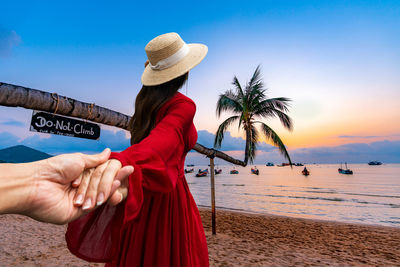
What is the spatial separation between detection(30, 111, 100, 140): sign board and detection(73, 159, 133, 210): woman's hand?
1764 millimetres

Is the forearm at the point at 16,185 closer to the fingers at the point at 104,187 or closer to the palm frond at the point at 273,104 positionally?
the fingers at the point at 104,187

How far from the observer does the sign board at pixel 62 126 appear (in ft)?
6.05

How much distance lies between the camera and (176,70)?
116 cm

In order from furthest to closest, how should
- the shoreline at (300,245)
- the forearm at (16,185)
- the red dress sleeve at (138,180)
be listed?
the shoreline at (300,245)
the red dress sleeve at (138,180)
the forearm at (16,185)

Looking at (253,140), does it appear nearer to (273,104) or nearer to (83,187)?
(273,104)

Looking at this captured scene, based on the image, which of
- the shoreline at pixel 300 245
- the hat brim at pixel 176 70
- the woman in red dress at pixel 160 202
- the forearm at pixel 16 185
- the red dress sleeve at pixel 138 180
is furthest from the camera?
the shoreline at pixel 300 245

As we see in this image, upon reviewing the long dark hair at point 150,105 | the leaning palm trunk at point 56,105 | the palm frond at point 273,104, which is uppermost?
the palm frond at point 273,104

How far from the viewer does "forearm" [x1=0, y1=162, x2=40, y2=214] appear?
1.34 feet

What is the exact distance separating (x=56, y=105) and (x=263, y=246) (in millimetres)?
5957

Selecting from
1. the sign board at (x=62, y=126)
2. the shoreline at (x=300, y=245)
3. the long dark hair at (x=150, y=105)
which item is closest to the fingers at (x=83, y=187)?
the long dark hair at (x=150, y=105)

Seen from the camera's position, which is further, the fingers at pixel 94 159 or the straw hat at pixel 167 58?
the straw hat at pixel 167 58

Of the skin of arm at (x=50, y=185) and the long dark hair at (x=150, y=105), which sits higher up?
the long dark hair at (x=150, y=105)

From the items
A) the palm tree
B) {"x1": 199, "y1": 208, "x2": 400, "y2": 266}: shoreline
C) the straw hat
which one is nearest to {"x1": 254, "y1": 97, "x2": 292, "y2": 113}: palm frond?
the palm tree

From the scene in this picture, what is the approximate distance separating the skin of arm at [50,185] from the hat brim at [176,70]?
659 mm
